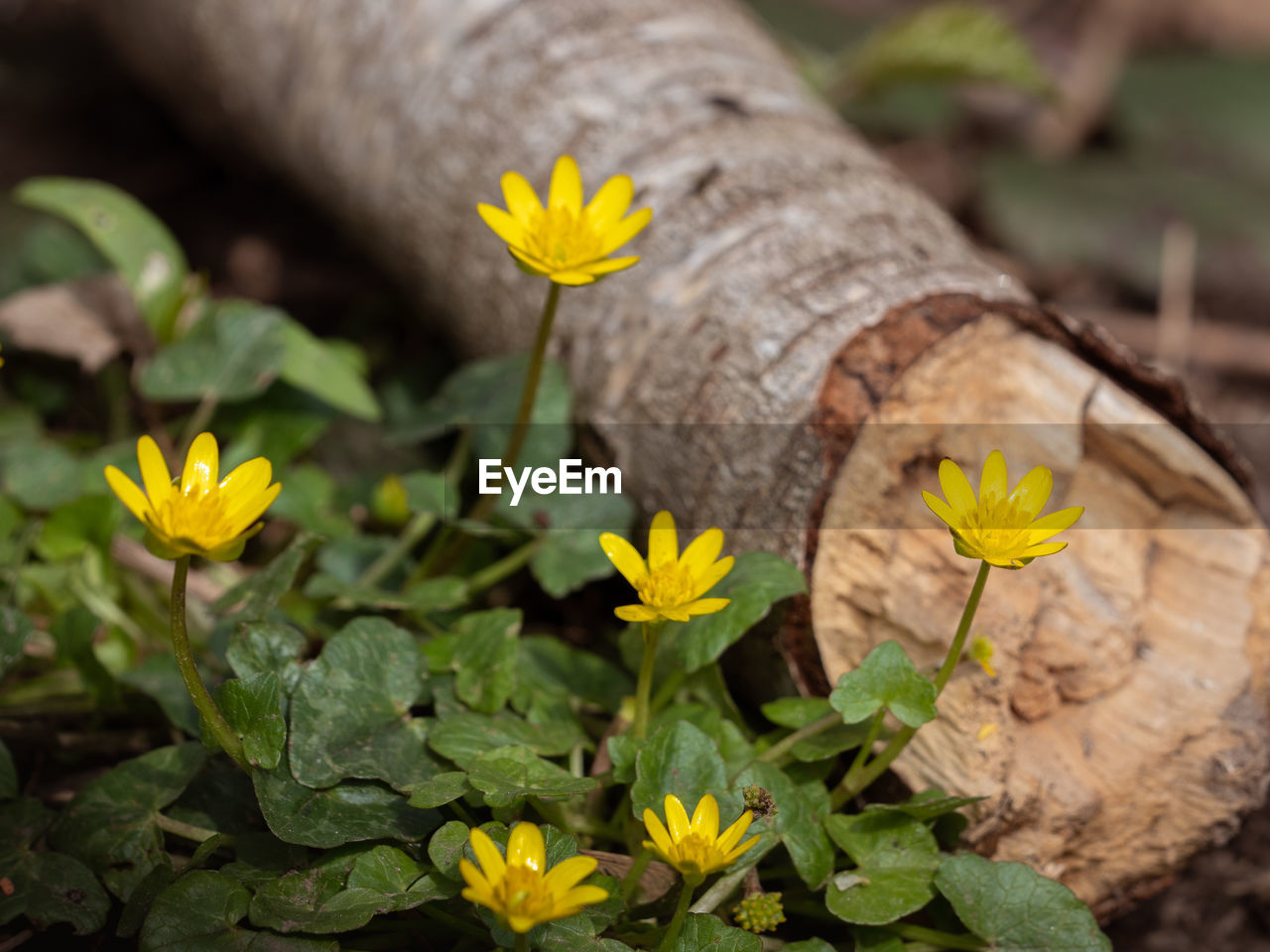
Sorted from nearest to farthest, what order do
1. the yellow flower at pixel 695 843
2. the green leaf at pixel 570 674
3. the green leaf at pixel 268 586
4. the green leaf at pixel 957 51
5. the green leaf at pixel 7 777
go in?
the yellow flower at pixel 695 843
the green leaf at pixel 7 777
the green leaf at pixel 268 586
the green leaf at pixel 570 674
the green leaf at pixel 957 51

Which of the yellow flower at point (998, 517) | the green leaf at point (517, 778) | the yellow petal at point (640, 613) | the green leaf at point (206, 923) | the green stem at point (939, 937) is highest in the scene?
the yellow flower at point (998, 517)

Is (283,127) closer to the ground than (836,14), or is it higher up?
closer to the ground

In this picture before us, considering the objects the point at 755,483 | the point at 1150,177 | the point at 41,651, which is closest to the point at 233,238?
the point at 41,651

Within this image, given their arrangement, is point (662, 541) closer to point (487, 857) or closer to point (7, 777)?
point (487, 857)

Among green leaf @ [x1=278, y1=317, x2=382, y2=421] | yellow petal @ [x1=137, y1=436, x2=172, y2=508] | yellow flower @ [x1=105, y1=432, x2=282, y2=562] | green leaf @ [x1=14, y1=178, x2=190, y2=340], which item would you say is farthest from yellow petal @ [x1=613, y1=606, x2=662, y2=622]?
green leaf @ [x1=14, y1=178, x2=190, y2=340]

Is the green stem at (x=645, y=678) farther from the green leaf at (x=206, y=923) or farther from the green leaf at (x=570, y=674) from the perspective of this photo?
the green leaf at (x=206, y=923)

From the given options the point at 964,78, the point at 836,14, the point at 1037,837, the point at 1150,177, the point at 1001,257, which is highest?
the point at 836,14

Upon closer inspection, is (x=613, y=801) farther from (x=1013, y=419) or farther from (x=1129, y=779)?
(x=1013, y=419)

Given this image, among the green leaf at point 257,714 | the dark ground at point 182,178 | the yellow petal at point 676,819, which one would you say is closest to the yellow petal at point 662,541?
the yellow petal at point 676,819

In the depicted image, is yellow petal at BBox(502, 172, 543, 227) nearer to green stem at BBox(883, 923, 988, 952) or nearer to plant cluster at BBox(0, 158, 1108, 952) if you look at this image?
plant cluster at BBox(0, 158, 1108, 952)
